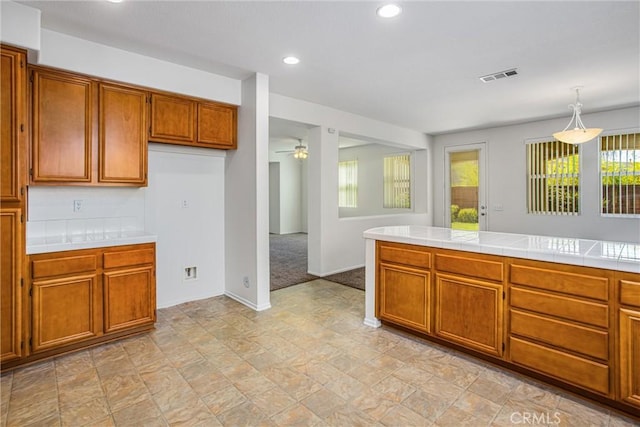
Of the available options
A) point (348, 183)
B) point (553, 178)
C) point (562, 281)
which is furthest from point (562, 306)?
point (348, 183)

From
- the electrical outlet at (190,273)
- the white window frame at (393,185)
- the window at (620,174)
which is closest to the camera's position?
the electrical outlet at (190,273)

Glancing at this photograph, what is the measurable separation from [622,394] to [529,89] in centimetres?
366

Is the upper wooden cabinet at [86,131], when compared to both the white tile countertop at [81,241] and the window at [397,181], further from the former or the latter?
the window at [397,181]

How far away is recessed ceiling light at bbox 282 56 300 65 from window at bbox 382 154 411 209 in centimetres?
509

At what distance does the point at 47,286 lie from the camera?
2586mm

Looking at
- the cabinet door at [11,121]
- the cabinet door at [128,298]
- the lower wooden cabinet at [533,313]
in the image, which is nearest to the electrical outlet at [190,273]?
the cabinet door at [128,298]

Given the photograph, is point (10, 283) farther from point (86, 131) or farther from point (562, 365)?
point (562, 365)

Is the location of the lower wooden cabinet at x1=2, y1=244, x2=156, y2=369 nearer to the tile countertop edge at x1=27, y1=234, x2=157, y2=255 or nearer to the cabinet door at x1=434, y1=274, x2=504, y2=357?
the tile countertop edge at x1=27, y1=234, x2=157, y2=255

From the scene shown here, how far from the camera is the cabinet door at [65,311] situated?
Result: 255 centimetres

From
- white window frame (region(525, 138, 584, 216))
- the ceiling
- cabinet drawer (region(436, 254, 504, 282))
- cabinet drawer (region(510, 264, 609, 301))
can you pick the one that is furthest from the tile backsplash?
white window frame (region(525, 138, 584, 216))

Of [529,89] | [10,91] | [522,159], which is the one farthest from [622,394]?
[522,159]

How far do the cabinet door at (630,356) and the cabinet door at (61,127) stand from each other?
407 cm

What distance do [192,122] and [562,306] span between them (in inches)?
144

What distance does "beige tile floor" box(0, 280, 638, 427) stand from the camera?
196 cm
